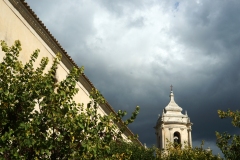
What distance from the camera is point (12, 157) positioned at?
279 inches

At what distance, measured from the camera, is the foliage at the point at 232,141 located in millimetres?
13555

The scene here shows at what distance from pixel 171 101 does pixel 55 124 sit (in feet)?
114

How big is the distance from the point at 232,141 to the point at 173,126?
82.9 feet

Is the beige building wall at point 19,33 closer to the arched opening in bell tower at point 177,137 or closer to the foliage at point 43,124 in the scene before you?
the foliage at point 43,124

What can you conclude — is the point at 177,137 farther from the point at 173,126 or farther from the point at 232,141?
the point at 232,141

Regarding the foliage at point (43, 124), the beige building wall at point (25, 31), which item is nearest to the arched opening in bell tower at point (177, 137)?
the beige building wall at point (25, 31)

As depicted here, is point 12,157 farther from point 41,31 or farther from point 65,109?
point 41,31

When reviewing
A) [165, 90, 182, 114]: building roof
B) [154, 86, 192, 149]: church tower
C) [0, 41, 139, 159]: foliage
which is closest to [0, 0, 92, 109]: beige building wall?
[0, 41, 139, 159]: foliage

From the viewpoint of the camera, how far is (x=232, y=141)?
13.9 m

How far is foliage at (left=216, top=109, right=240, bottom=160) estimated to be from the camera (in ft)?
44.5

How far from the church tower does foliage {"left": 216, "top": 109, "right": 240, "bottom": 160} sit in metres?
24.9

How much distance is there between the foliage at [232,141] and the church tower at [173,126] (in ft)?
81.6

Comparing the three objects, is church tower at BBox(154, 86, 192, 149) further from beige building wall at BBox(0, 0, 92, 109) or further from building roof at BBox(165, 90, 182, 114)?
beige building wall at BBox(0, 0, 92, 109)

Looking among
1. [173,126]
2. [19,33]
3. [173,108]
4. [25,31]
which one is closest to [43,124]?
[19,33]
